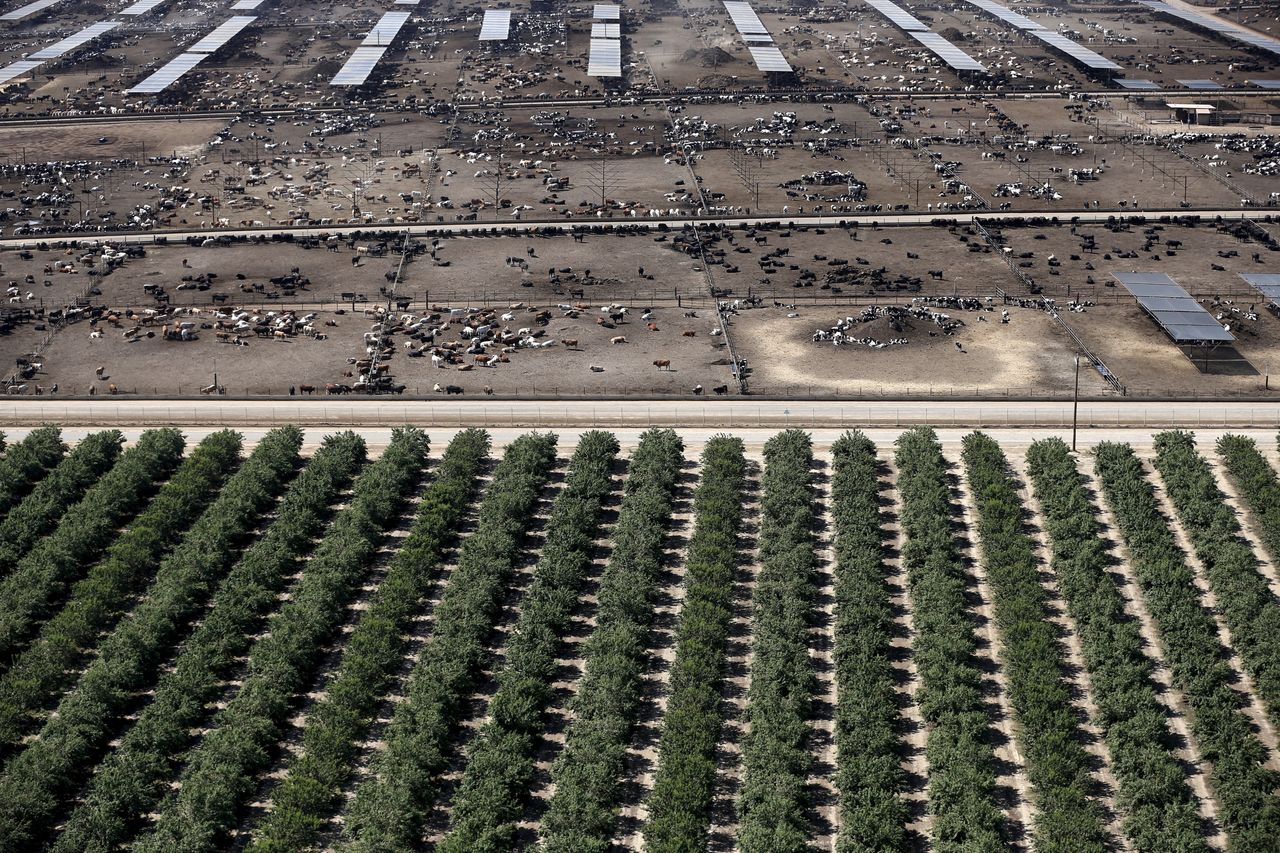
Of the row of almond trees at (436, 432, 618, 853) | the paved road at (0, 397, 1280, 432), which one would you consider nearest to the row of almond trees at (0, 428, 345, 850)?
the paved road at (0, 397, 1280, 432)

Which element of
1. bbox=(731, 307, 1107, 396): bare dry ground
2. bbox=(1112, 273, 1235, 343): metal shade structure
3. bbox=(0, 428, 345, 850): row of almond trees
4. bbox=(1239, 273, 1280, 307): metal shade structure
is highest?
bbox=(1239, 273, 1280, 307): metal shade structure

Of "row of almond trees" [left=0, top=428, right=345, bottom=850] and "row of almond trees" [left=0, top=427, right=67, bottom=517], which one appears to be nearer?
"row of almond trees" [left=0, top=428, right=345, bottom=850]

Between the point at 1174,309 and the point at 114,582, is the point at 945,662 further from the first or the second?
the point at 1174,309

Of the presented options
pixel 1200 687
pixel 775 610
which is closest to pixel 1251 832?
pixel 1200 687

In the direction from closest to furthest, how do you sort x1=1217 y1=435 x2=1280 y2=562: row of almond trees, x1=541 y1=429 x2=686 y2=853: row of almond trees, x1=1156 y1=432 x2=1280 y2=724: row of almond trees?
x1=541 y1=429 x2=686 y2=853: row of almond trees → x1=1156 y1=432 x2=1280 y2=724: row of almond trees → x1=1217 y1=435 x2=1280 y2=562: row of almond trees

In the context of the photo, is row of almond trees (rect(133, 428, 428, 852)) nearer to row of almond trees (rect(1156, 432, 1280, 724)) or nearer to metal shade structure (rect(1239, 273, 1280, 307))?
row of almond trees (rect(1156, 432, 1280, 724))

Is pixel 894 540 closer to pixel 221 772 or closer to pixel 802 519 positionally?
pixel 802 519
